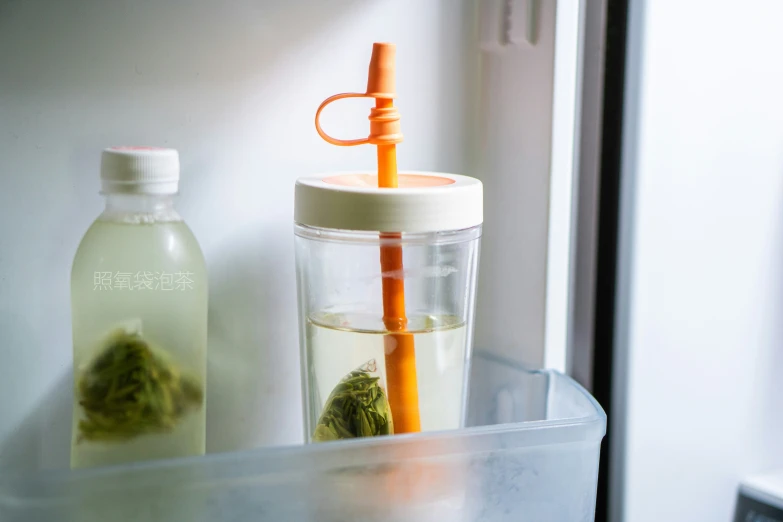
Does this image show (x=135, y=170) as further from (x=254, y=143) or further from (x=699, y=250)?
(x=699, y=250)

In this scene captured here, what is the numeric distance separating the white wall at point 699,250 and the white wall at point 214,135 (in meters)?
0.16

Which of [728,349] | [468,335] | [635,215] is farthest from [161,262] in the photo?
[728,349]

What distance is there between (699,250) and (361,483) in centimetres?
33

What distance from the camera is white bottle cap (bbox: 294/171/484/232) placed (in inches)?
17.8

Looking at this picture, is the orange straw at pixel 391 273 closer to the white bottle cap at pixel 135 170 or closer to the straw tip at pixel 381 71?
the straw tip at pixel 381 71

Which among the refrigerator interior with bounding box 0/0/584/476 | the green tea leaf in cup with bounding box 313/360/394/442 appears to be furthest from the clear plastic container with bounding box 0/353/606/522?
the refrigerator interior with bounding box 0/0/584/476

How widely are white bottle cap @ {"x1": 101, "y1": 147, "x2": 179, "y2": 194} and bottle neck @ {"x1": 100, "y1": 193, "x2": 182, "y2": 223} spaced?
0.06 feet

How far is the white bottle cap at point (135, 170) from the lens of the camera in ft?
1.49

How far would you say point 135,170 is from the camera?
45cm

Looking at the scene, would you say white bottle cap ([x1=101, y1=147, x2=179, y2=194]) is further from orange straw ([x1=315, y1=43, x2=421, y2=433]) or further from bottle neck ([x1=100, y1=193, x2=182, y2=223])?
orange straw ([x1=315, y1=43, x2=421, y2=433])

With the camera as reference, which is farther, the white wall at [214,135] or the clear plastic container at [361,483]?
the white wall at [214,135]

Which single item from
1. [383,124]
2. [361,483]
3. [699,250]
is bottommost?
[361,483]

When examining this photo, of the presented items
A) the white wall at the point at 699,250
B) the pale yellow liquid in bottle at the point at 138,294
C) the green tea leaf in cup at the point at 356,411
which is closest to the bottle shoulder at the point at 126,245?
the pale yellow liquid in bottle at the point at 138,294

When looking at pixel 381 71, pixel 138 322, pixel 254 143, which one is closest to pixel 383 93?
pixel 381 71
